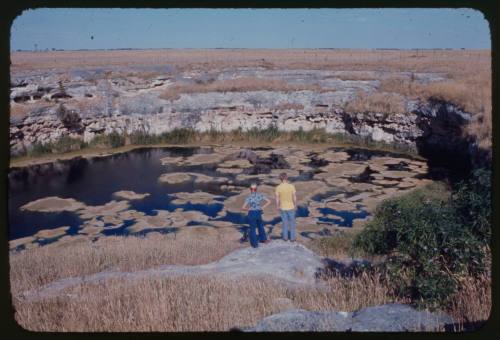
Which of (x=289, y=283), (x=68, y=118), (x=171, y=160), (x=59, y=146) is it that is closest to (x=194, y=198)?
(x=171, y=160)

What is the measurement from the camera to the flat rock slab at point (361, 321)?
4590mm

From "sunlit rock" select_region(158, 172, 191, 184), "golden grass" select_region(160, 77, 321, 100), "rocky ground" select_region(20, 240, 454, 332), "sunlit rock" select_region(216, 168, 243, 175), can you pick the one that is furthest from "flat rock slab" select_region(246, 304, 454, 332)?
"golden grass" select_region(160, 77, 321, 100)

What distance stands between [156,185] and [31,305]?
12.3 metres

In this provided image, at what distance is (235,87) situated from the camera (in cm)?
2730

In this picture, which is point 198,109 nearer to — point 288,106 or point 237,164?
point 288,106

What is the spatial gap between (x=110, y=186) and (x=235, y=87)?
11.7m

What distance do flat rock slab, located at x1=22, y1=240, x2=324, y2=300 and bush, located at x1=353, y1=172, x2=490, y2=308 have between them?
62.7 inches

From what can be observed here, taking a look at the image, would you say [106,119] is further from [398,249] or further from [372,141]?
[398,249]

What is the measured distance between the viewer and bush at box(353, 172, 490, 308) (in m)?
5.14

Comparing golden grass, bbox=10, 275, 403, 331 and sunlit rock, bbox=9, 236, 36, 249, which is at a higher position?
golden grass, bbox=10, 275, 403, 331

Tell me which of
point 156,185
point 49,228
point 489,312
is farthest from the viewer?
point 156,185

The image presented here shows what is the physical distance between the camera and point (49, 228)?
1386cm

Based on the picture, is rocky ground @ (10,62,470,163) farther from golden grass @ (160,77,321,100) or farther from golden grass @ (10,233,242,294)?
golden grass @ (10,233,242,294)
